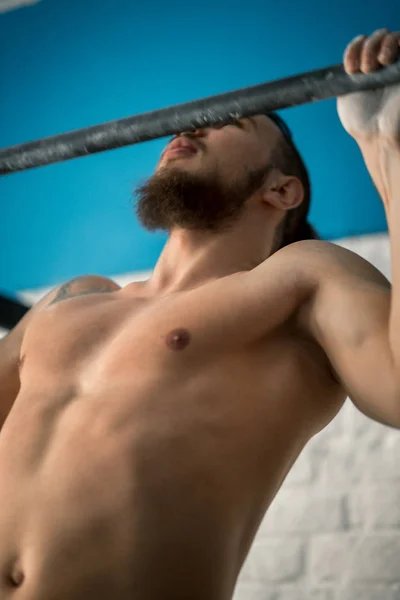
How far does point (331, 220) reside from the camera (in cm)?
174

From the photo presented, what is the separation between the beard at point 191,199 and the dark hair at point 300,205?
0.09 m

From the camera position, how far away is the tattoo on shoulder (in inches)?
49.3

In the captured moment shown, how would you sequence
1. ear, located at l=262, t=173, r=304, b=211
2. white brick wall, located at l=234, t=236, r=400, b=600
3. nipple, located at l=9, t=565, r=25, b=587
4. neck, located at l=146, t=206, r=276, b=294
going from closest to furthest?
nipple, located at l=9, t=565, r=25, b=587
neck, located at l=146, t=206, r=276, b=294
ear, located at l=262, t=173, r=304, b=211
white brick wall, located at l=234, t=236, r=400, b=600

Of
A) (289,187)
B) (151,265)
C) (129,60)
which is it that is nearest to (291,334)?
(289,187)

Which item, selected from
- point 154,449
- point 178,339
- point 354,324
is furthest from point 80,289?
point 354,324

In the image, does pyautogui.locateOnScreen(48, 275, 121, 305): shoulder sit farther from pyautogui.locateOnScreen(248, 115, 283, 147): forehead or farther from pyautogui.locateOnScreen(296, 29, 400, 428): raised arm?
pyautogui.locateOnScreen(296, 29, 400, 428): raised arm

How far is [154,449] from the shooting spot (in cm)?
89

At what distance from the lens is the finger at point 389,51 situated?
2.43ft

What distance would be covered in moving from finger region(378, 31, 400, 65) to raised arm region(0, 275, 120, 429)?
0.68 metres

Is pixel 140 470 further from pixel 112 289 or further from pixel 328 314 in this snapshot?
pixel 112 289

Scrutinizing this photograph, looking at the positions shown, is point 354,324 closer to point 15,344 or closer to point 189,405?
point 189,405

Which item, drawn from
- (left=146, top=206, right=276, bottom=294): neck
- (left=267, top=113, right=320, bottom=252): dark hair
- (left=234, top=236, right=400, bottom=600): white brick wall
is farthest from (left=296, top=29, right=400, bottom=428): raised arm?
(left=234, top=236, right=400, bottom=600): white brick wall

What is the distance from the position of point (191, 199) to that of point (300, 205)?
25cm

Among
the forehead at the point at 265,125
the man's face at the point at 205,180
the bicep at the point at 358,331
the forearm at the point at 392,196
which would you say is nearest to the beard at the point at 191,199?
the man's face at the point at 205,180
